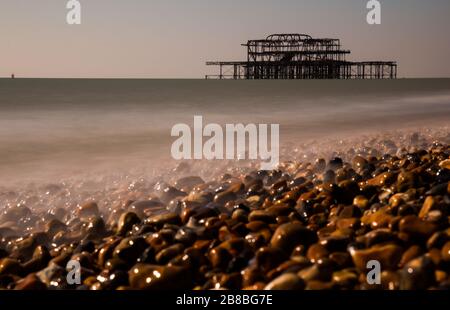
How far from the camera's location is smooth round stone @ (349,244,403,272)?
3326 mm

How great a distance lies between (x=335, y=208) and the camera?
15.1 ft

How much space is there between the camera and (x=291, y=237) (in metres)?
3.79

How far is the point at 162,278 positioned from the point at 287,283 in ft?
2.64

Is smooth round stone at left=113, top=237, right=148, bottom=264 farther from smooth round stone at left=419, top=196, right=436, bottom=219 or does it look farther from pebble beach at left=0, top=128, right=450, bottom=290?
smooth round stone at left=419, top=196, right=436, bottom=219

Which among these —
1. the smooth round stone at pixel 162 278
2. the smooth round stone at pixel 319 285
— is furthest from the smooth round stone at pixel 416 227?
the smooth round stone at pixel 162 278

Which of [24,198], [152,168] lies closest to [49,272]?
[24,198]

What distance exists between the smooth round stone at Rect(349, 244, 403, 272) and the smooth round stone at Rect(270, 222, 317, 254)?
1.44 ft

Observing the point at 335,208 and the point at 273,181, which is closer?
the point at 335,208

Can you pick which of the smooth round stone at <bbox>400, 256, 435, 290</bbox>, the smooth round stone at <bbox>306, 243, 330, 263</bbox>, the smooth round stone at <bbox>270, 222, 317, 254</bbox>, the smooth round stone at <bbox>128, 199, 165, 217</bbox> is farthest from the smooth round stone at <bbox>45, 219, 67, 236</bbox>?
the smooth round stone at <bbox>400, 256, 435, 290</bbox>

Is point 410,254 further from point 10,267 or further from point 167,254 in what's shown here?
point 10,267

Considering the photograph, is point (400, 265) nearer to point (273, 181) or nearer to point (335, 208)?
point (335, 208)

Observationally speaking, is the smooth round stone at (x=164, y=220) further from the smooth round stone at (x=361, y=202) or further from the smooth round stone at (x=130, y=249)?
the smooth round stone at (x=361, y=202)

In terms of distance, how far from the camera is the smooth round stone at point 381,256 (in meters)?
3.33

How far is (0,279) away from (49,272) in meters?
0.36
